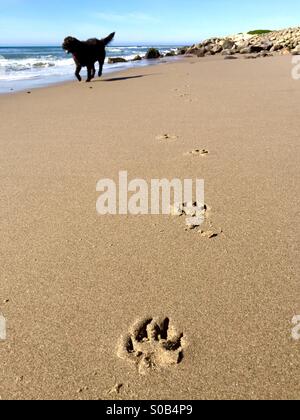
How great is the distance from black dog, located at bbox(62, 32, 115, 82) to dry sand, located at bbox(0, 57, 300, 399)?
5496 mm

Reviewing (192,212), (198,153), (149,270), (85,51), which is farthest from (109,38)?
(149,270)

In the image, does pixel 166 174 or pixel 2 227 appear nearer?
pixel 2 227

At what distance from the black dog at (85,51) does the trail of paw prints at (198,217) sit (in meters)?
7.23

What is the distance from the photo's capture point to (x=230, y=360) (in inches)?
48.8

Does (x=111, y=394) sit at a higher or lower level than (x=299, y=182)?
lower

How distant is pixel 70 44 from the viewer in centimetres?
829

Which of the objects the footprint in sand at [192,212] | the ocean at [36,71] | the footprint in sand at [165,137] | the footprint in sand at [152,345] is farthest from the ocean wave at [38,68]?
the footprint in sand at [152,345]

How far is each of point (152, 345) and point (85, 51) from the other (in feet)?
27.8

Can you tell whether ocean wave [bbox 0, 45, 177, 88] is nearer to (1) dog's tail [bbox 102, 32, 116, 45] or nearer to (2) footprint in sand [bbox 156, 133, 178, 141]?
(1) dog's tail [bbox 102, 32, 116, 45]

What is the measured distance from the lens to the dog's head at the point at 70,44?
8.22 meters

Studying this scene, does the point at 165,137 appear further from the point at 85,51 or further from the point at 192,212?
the point at 85,51
